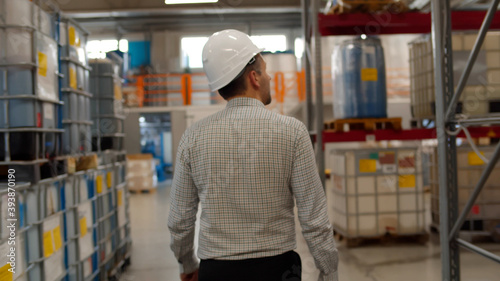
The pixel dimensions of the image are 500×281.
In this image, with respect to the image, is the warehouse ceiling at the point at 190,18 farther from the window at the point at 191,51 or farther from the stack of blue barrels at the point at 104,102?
the stack of blue barrels at the point at 104,102

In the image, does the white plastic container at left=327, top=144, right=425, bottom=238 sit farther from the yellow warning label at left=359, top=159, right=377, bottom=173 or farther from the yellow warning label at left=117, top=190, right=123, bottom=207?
the yellow warning label at left=117, top=190, right=123, bottom=207

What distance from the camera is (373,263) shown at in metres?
5.64

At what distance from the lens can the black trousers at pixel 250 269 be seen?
70.8 inches

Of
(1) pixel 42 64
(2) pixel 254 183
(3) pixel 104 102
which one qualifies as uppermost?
(1) pixel 42 64

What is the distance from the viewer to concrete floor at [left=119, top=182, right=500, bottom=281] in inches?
201

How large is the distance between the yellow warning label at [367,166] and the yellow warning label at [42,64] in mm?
4565

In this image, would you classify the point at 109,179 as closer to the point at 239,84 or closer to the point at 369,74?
the point at 369,74

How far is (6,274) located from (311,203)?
6.53 feet

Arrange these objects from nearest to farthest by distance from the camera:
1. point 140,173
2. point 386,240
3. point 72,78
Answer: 1. point 72,78
2. point 386,240
3. point 140,173

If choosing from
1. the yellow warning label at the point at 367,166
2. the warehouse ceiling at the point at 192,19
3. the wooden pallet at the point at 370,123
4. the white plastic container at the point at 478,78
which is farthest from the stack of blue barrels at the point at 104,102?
the warehouse ceiling at the point at 192,19

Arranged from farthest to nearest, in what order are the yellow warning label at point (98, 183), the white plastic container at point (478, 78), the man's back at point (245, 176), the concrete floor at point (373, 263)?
the white plastic container at point (478, 78), the concrete floor at point (373, 263), the yellow warning label at point (98, 183), the man's back at point (245, 176)

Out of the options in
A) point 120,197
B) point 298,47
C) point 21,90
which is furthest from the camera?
point 298,47

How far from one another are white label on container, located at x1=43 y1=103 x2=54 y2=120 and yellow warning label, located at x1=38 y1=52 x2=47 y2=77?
245mm

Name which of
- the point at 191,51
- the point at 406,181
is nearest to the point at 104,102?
the point at 406,181
